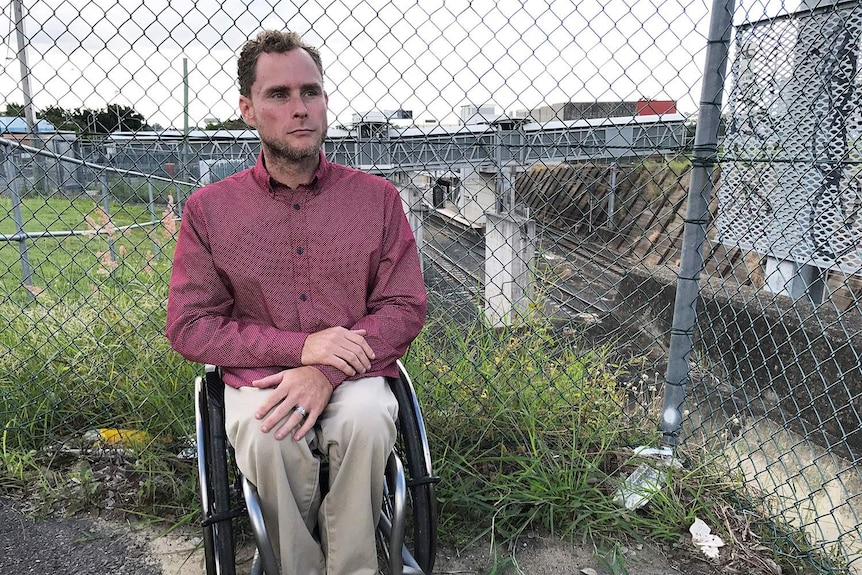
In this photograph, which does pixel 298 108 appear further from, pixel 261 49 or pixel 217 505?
pixel 217 505

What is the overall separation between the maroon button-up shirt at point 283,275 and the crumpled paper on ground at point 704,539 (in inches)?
54.1

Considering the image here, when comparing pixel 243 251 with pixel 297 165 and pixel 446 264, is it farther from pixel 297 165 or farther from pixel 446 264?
pixel 446 264

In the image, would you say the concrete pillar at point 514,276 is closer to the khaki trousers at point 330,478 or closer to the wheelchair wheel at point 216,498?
the khaki trousers at point 330,478

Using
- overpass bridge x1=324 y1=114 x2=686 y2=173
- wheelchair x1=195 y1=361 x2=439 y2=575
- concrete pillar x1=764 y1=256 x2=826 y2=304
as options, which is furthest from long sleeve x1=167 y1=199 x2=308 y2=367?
concrete pillar x1=764 y1=256 x2=826 y2=304

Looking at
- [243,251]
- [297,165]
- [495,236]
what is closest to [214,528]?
[243,251]

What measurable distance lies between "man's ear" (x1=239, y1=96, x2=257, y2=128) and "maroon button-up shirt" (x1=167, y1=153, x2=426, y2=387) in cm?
15

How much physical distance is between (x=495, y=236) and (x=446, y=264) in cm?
73

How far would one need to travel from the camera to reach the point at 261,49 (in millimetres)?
2010

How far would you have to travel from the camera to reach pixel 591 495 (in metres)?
2.69

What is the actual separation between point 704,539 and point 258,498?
1.68 metres

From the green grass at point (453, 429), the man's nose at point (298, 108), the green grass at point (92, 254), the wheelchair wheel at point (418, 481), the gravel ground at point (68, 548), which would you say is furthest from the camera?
the green grass at point (92, 254)

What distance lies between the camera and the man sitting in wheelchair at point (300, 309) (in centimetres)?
182

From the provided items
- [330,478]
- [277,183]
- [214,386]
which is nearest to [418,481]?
[330,478]

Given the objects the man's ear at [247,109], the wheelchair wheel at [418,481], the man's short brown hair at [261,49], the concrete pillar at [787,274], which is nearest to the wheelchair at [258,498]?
the wheelchair wheel at [418,481]
